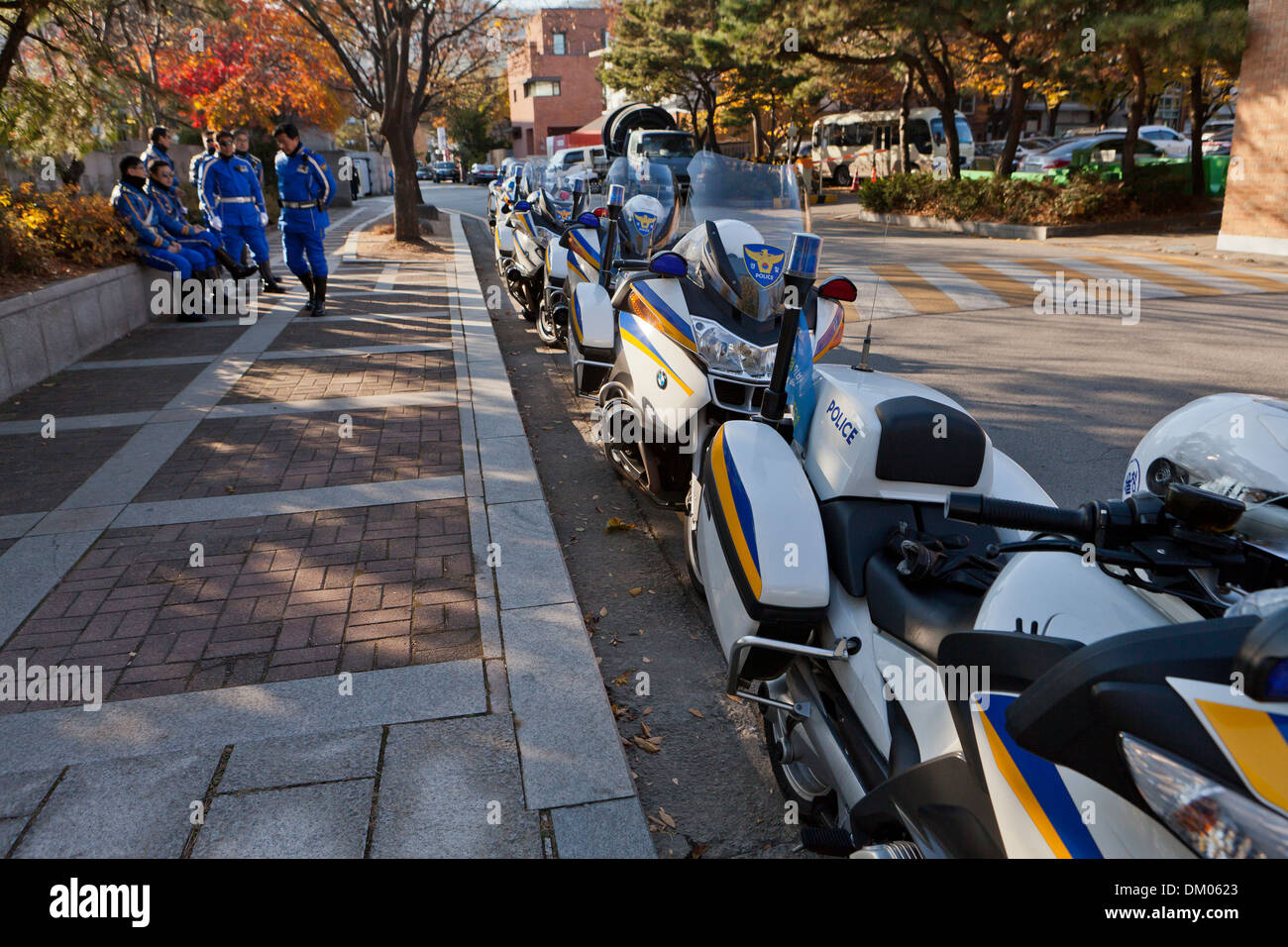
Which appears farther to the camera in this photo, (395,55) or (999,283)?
(395,55)

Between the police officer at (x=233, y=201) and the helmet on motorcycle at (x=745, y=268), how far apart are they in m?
9.62

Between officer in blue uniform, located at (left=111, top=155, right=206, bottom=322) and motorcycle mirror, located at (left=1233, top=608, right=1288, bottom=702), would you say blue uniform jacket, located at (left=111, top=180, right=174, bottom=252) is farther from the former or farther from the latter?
motorcycle mirror, located at (left=1233, top=608, right=1288, bottom=702)

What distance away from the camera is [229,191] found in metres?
12.0

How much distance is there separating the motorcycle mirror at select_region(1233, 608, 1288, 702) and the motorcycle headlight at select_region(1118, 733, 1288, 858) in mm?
127

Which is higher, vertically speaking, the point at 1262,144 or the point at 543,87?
the point at 543,87

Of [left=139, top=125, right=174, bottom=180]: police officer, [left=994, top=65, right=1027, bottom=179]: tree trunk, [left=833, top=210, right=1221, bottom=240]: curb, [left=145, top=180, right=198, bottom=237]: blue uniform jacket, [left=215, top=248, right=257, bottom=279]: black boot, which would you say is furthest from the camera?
[left=994, top=65, right=1027, bottom=179]: tree trunk

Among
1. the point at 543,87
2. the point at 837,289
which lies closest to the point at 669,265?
the point at 837,289

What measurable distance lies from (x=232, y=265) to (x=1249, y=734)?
12.8m

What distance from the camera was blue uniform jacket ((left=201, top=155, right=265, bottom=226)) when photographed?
11922 mm

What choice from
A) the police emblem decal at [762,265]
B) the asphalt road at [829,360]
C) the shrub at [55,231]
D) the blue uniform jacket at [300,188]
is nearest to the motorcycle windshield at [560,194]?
the asphalt road at [829,360]

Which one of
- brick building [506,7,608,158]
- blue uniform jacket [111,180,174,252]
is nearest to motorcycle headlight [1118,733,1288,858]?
blue uniform jacket [111,180,174,252]

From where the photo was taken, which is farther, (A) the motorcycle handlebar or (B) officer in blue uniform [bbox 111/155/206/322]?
(B) officer in blue uniform [bbox 111/155/206/322]

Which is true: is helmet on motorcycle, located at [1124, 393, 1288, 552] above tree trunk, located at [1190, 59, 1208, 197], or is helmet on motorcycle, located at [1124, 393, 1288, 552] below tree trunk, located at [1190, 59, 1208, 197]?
below

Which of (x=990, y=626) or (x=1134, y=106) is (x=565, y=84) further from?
A: (x=990, y=626)
